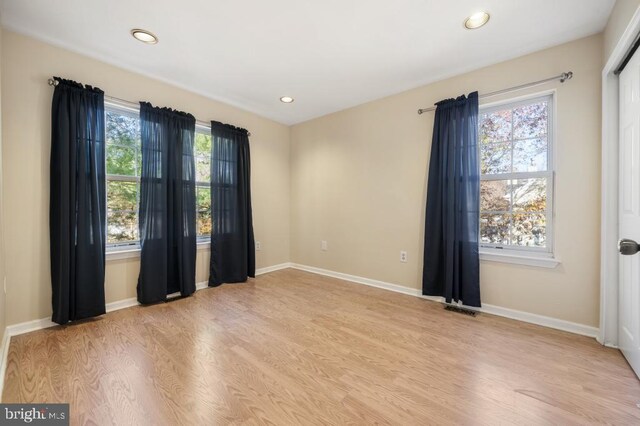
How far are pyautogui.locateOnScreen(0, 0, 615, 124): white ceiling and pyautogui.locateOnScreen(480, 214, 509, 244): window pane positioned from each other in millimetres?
1559

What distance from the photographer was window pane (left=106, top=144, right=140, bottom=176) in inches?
109

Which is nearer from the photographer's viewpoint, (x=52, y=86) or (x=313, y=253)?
(x=52, y=86)

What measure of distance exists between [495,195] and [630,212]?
1.04 m

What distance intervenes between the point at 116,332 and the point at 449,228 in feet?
10.6

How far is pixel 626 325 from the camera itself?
1.85 m

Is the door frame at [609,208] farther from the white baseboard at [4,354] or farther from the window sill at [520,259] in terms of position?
the white baseboard at [4,354]

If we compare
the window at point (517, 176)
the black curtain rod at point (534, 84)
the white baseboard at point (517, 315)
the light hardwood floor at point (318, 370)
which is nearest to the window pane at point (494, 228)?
the window at point (517, 176)

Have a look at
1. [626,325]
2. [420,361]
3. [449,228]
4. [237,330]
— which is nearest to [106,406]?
[237,330]

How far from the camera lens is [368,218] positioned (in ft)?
12.2

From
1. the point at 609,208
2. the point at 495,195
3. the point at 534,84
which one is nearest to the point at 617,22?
the point at 534,84

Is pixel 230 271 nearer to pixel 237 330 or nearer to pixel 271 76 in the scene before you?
pixel 237 330

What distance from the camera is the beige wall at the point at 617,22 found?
164 centimetres

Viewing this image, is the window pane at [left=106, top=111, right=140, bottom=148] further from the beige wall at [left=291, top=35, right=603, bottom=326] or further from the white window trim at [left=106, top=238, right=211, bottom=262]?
the beige wall at [left=291, top=35, right=603, bottom=326]

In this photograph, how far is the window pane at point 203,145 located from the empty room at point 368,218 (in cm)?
2
